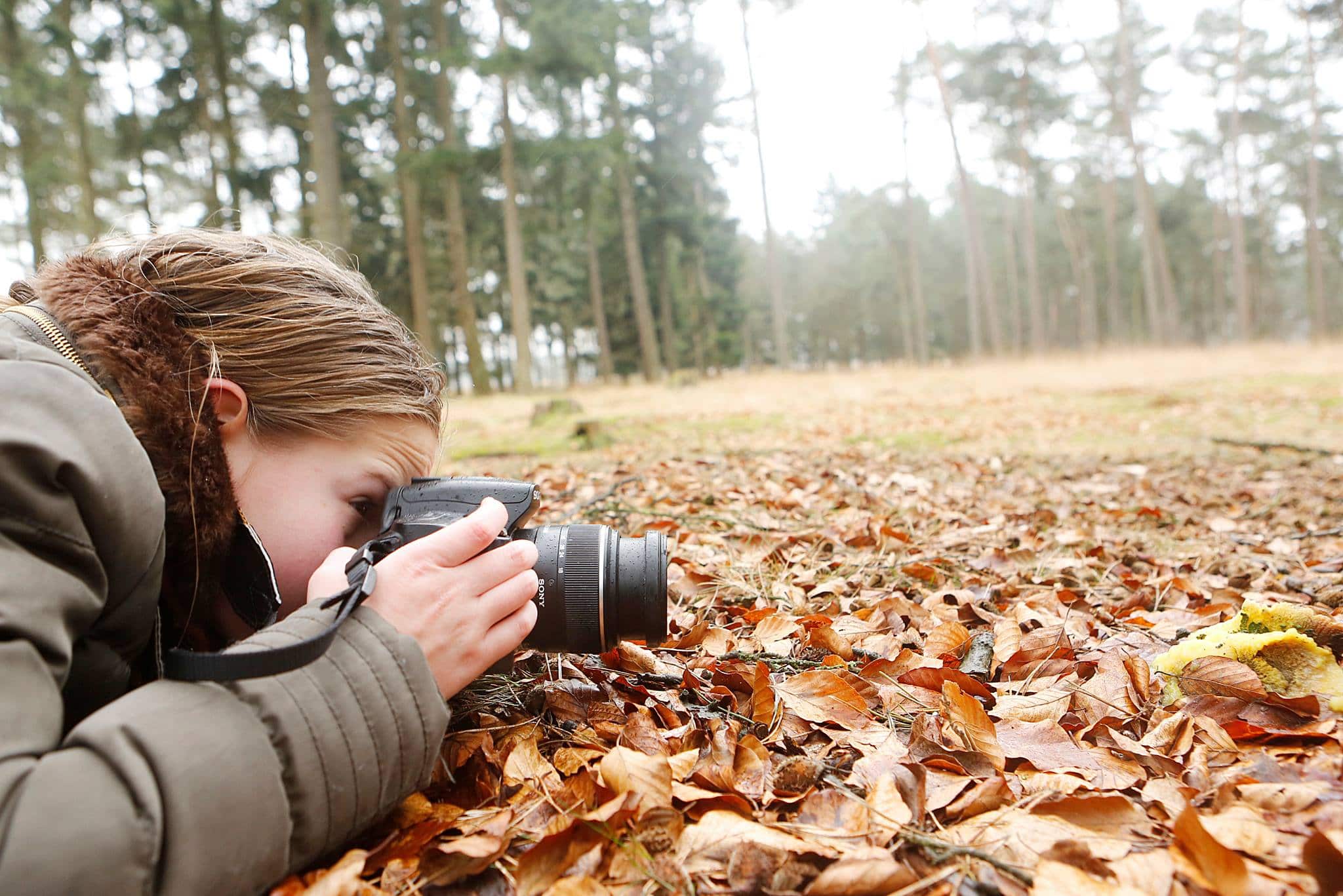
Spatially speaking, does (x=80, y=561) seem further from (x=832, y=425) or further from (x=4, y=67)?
(x=4, y=67)

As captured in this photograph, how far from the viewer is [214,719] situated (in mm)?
897

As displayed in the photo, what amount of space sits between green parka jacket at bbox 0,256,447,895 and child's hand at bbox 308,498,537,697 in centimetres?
6

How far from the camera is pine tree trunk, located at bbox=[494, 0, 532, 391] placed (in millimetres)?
12672

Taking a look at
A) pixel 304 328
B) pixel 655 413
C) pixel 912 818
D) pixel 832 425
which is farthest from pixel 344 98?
pixel 912 818

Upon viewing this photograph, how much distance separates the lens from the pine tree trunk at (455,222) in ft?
41.3

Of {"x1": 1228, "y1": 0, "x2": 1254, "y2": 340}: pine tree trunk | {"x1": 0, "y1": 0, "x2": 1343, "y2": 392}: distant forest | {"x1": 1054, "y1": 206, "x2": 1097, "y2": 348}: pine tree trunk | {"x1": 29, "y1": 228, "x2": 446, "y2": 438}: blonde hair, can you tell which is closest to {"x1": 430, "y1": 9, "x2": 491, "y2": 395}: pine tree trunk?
{"x1": 0, "y1": 0, "x2": 1343, "y2": 392}: distant forest

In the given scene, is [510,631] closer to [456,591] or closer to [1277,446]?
[456,591]

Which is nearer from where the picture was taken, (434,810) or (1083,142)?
(434,810)

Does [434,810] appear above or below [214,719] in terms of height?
below

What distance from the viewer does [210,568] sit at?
1261 mm

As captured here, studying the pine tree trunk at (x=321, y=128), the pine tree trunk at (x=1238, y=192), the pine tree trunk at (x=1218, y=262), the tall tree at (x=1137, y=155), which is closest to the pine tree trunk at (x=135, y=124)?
the pine tree trunk at (x=321, y=128)

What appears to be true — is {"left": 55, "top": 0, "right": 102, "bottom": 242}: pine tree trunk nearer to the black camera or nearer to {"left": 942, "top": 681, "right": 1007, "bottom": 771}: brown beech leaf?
the black camera

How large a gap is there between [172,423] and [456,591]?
50cm

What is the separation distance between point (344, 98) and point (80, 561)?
51.4ft
